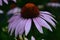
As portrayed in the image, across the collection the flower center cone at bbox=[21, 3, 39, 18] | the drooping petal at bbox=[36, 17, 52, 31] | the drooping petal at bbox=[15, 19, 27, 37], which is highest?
the flower center cone at bbox=[21, 3, 39, 18]

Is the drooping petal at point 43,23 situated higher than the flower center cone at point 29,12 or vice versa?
the flower center cone at point 29,12

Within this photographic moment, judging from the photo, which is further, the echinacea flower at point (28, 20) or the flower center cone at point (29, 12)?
the flower center cone at point (29, 12)

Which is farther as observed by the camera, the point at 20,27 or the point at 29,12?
the point at 29,12

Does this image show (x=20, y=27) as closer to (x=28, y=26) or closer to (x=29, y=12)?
(x=28, y=26)

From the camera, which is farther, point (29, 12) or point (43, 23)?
point (29, 12)

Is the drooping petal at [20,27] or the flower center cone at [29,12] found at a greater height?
the flower center cone at [29,12]

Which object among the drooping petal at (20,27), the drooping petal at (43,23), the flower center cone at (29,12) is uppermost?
the flower center cone at (29,12)

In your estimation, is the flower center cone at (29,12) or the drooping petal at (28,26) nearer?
the drooping petal at (28,26)

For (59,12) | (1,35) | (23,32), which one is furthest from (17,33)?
(59,12)

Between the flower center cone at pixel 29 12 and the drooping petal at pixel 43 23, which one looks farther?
the flower center cone at pixel 29 12

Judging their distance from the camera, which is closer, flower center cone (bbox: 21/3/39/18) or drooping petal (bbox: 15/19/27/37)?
drooping petal (bbox: 15/19/27/37)

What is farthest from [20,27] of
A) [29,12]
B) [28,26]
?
[29,12]
